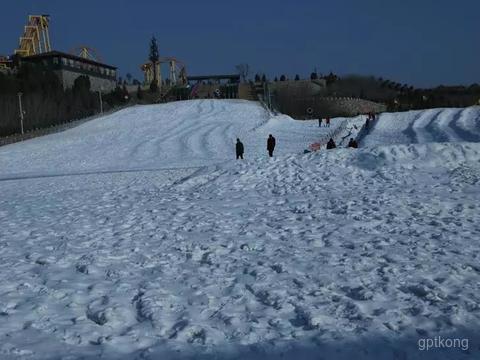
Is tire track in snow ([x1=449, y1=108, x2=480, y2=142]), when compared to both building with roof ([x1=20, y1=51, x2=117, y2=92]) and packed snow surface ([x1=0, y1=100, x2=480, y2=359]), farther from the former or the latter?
Result: building with roof ([x1=20, y1=51, x2=117, y2=92])

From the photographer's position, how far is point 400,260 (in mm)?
6750

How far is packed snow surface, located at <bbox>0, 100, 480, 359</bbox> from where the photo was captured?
477 centimetres

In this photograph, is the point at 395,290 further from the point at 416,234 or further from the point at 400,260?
the point at 416,234

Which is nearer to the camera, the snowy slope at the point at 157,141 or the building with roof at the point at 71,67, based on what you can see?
the snowy slope at the point at 157,141

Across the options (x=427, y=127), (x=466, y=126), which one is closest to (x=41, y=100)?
(x=427, y=127)

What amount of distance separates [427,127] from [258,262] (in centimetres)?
4153

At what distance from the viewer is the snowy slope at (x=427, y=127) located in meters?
37.0

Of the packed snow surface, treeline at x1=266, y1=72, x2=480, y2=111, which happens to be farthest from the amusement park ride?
the packed snow surface
